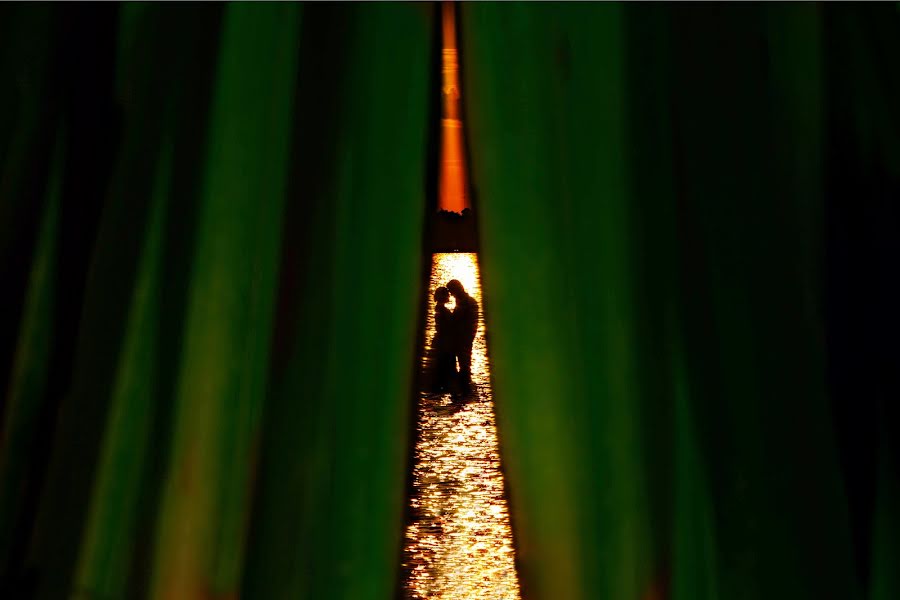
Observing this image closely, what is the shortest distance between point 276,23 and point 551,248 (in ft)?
1.71

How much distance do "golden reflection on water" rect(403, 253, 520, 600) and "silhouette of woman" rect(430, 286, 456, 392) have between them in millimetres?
12

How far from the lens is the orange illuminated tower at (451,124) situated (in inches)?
38.1

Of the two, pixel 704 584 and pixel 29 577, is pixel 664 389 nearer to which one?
pixel 704 584

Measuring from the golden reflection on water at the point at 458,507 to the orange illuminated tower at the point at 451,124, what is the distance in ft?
0.50

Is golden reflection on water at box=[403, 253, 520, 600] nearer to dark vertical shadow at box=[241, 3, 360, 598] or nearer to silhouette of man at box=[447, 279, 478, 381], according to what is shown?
silhouette of man at box=[447, 279, 478, 381]

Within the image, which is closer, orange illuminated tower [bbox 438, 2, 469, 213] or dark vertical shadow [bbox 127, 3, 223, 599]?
dark vertical shadow [bbox 127, 3, 223, 599]

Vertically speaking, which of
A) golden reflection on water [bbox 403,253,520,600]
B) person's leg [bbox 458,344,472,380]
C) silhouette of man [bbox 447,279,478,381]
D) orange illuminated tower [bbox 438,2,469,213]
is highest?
orange illuminated tower [bbox 438,2,469,213]

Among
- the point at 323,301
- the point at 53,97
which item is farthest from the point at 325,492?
the point at 53,97

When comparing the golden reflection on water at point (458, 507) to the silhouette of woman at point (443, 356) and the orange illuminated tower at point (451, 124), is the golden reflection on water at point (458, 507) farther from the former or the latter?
the orange illuminated tower at point (451, 124)

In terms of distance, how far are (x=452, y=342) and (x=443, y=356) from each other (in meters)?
0.02

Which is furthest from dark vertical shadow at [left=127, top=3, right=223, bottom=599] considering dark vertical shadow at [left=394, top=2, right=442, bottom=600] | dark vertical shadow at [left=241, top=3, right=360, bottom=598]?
dark vertical shadow at [left=394, top=2, right=442, bottom=600]

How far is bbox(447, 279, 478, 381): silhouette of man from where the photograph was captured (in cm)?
95

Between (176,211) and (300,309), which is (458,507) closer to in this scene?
(300,309)

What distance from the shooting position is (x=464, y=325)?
953 millimetres
